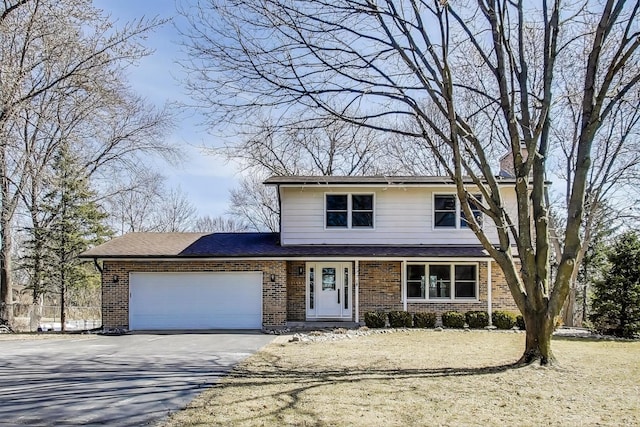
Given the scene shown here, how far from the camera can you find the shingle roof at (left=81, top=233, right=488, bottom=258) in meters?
17.0

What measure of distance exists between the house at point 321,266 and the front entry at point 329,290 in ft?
0.11

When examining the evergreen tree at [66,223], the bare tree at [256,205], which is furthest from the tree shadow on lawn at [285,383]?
the bare tree at [256,205]

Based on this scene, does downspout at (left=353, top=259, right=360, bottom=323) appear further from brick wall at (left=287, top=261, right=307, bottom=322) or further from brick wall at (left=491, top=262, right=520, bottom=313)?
brick wall at (left=491, top=262, right=520, bottom=313)

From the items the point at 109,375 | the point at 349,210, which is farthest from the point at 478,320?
the point at 109,375

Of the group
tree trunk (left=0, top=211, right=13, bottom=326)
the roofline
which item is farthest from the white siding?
tree trunk (left=0, top=211, right=13, bottom=326)

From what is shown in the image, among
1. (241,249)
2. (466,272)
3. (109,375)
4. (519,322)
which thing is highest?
(241,249)

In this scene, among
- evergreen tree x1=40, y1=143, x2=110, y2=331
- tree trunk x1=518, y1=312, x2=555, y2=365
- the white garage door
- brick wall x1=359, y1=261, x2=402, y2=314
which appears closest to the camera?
tree trunk x1=518, y1=312, x2=555, y2=365

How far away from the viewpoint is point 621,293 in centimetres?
1628

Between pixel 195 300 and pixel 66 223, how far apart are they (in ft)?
37.2

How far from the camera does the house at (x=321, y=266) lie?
677 inches

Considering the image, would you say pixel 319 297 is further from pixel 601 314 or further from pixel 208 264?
pixel 601 314

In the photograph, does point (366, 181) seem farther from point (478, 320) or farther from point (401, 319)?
point (478, 320)

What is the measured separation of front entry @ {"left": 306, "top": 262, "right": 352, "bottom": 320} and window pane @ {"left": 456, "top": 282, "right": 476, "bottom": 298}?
3.69 m

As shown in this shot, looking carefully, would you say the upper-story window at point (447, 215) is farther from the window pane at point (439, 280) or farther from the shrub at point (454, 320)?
the shrub at point (454, 320)
